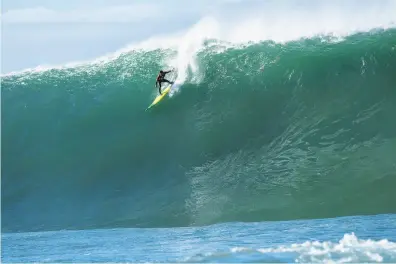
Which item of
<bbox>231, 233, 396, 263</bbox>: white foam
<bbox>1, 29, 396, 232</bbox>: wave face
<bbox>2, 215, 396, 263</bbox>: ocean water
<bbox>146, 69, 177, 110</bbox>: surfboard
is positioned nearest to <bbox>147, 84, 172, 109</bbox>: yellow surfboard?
<bbox>146, 69, 177, 110</bbox>: surfboard

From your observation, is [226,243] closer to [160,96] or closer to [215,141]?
[215,141]

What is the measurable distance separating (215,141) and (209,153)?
0.32 metres

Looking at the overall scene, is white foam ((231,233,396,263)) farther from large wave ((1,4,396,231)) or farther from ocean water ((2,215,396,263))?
large wave ((1,4,396,231))

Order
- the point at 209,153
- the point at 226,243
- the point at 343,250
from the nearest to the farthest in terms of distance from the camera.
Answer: the point at 343,250 < the point at 226,243 < the point at 209,153

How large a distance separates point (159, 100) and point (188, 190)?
9.52ft

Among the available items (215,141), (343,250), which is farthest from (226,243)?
(215,141)

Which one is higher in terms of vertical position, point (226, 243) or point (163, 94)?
point (163, 94)

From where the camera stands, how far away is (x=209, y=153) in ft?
41.4

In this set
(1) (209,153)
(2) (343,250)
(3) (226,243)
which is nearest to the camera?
(2) (343,250)

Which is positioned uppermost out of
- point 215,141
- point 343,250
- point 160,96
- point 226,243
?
point 160,96

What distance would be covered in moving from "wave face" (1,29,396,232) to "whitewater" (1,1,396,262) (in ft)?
0.10

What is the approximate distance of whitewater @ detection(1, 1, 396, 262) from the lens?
984cm

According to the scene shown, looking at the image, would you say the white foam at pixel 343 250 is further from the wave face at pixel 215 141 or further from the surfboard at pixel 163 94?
the surfboard at pixel 163 94

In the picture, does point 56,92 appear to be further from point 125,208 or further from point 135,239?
point 135,239
